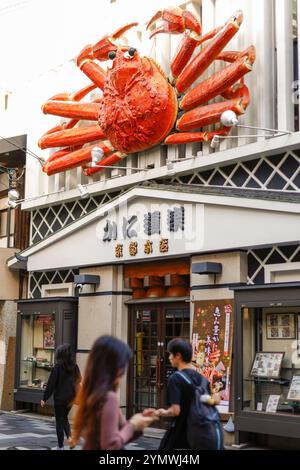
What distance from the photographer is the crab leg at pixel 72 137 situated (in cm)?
1479

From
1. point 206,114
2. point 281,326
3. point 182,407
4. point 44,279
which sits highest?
point 206,114


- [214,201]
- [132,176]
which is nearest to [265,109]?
[214,201]

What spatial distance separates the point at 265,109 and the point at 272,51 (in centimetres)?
117

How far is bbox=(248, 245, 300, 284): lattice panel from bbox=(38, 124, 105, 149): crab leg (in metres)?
5.06

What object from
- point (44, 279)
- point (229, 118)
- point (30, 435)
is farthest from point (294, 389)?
point (44, 279)

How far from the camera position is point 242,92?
→ 1199 centimetres

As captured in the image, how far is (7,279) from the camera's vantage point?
16.5m

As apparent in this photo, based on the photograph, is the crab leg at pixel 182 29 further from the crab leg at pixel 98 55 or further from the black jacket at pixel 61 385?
the black jacket at pixel 61 385

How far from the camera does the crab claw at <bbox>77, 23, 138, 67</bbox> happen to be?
14375 millimetres

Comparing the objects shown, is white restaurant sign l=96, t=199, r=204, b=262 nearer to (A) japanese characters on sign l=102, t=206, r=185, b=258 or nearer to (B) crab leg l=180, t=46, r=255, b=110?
(A) japanese characters on sign l=102, t=206, r=185, b=258

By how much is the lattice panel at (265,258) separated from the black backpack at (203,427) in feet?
18.4

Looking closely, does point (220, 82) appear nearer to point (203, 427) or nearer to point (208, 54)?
point (208, 54)

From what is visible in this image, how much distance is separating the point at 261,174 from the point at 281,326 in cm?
284
